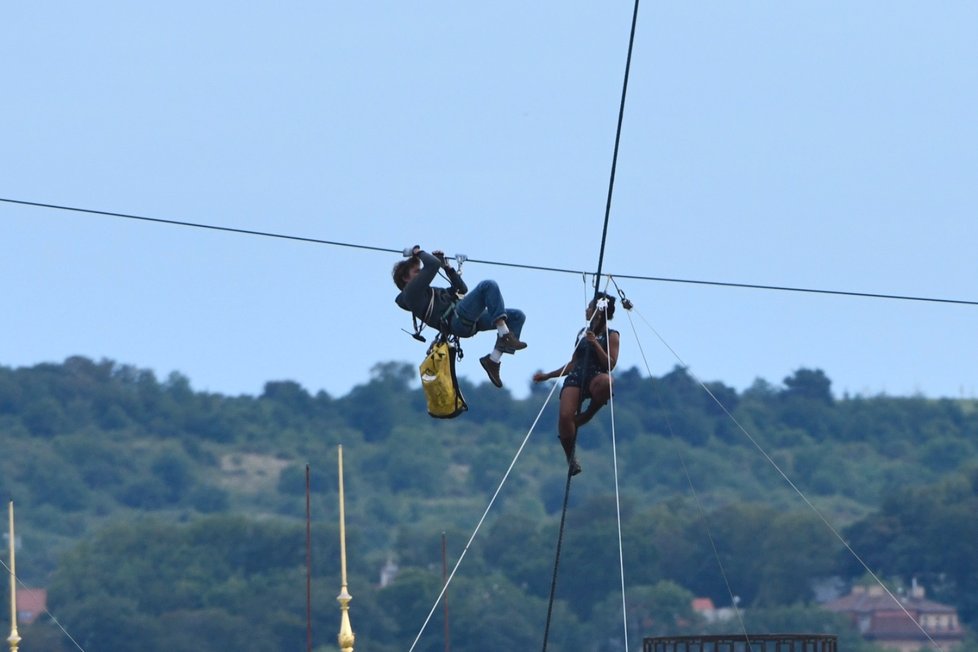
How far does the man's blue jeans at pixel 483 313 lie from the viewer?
23.5 m

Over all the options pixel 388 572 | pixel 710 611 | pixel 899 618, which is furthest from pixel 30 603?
pixel 899 618

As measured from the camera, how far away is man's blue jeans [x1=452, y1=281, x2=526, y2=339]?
23531mm

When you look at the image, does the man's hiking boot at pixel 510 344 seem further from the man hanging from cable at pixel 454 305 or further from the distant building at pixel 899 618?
the distant building at pixel 899 618

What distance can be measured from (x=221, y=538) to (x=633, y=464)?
142 feet

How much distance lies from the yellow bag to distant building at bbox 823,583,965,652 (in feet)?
291

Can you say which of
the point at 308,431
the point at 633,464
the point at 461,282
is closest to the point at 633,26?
the point at 461,282

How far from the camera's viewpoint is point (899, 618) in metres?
116

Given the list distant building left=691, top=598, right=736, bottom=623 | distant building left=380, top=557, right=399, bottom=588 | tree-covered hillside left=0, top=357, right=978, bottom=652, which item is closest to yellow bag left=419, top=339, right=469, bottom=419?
tree-covered hillside left=0, top=357, right=978, bottom=652

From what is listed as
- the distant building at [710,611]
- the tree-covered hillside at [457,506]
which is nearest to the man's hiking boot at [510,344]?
the tree-covered hillside at [457,506]

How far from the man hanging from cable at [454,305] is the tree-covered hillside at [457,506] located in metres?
67.3

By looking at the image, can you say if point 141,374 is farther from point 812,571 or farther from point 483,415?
point 812,571

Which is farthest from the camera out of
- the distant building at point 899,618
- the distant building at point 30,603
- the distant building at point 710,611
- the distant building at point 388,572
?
the distant building at point 388,572

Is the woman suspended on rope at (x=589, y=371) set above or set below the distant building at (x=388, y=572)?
below

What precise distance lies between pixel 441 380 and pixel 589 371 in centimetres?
138
